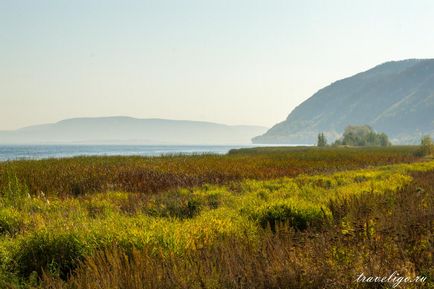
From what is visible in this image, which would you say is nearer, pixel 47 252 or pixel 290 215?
pixel 47 252

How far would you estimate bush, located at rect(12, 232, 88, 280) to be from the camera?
7.14 meters

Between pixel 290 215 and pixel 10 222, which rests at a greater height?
pixel 10 222

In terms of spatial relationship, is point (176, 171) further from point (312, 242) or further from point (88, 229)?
point (312, 242)

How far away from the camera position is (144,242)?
6.81 m

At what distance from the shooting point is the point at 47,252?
292 inches

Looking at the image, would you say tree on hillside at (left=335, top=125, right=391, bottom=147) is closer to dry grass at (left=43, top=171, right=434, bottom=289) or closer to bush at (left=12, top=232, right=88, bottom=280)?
dry grass at (left=43, top=171, right=434, bottom=289)

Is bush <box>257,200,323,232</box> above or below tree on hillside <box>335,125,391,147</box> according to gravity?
below

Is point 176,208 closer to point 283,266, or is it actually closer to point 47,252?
point 47,252

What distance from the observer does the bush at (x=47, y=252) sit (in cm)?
714

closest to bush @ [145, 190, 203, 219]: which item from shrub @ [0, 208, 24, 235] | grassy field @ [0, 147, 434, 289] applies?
grassy field @ [0, 147, 434, 289]

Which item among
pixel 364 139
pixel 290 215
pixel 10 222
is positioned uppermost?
pixel 364 139

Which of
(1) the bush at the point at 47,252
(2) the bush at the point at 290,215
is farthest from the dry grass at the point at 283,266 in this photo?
(2) the bush at the point at 290,215

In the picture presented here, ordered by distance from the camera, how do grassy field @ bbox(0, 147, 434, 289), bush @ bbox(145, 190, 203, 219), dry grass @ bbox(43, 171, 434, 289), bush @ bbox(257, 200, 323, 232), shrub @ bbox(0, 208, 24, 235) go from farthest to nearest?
1. bush @ bbox(145, 190, 203, 219)
2. bush @ bbox(257, 200, 323, 232)
3. shrub @ bbox(0, 208, 24, 235)
4. grassy field @ bbox(0, 147, 434, 289)
5. dry grass @ bbox(43, 171, 434, 289)

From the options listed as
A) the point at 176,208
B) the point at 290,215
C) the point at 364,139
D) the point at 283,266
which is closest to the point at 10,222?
the point at 176,208
